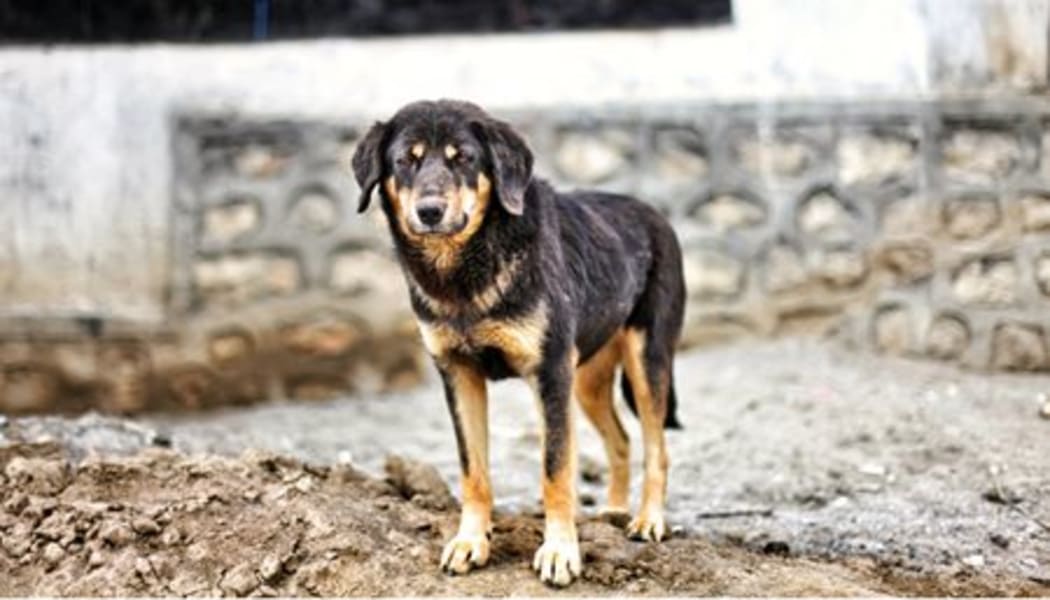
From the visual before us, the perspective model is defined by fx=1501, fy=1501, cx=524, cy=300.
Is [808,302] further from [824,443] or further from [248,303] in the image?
[248,303]

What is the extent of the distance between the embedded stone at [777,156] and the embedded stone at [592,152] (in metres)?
0.73

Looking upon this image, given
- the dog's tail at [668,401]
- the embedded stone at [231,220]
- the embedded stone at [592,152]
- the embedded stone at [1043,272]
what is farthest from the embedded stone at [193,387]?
the embedded stone at [1043,272]

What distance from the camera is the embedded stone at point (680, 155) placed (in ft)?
30.9

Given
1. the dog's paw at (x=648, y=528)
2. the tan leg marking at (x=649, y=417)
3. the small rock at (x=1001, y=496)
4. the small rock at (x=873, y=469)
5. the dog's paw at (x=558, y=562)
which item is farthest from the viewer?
the small rock at (x=873, y=469)

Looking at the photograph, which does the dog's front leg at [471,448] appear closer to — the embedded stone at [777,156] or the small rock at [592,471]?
the small rock at [592,471]

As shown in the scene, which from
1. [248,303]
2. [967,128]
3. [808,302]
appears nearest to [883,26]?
[967,128]

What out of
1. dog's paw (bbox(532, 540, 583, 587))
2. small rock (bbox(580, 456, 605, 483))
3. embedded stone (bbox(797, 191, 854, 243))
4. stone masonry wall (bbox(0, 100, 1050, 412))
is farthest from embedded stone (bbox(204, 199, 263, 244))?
dog's paw (bbox(532, 540, 583, 587))

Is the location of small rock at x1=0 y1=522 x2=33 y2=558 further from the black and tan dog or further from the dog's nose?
the dog's nose

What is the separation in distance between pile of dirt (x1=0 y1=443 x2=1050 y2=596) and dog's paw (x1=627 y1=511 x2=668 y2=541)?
104mm

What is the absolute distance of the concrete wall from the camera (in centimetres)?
933

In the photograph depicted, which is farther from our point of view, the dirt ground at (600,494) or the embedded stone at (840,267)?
the embedded stone at (840,267)

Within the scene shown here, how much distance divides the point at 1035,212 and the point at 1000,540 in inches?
144

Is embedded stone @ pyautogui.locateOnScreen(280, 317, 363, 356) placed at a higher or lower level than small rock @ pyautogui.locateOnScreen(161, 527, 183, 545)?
lower

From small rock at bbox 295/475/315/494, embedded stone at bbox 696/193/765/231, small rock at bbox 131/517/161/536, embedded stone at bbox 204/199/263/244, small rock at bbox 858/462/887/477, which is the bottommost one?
small rock at bbox 858/462/887/477
